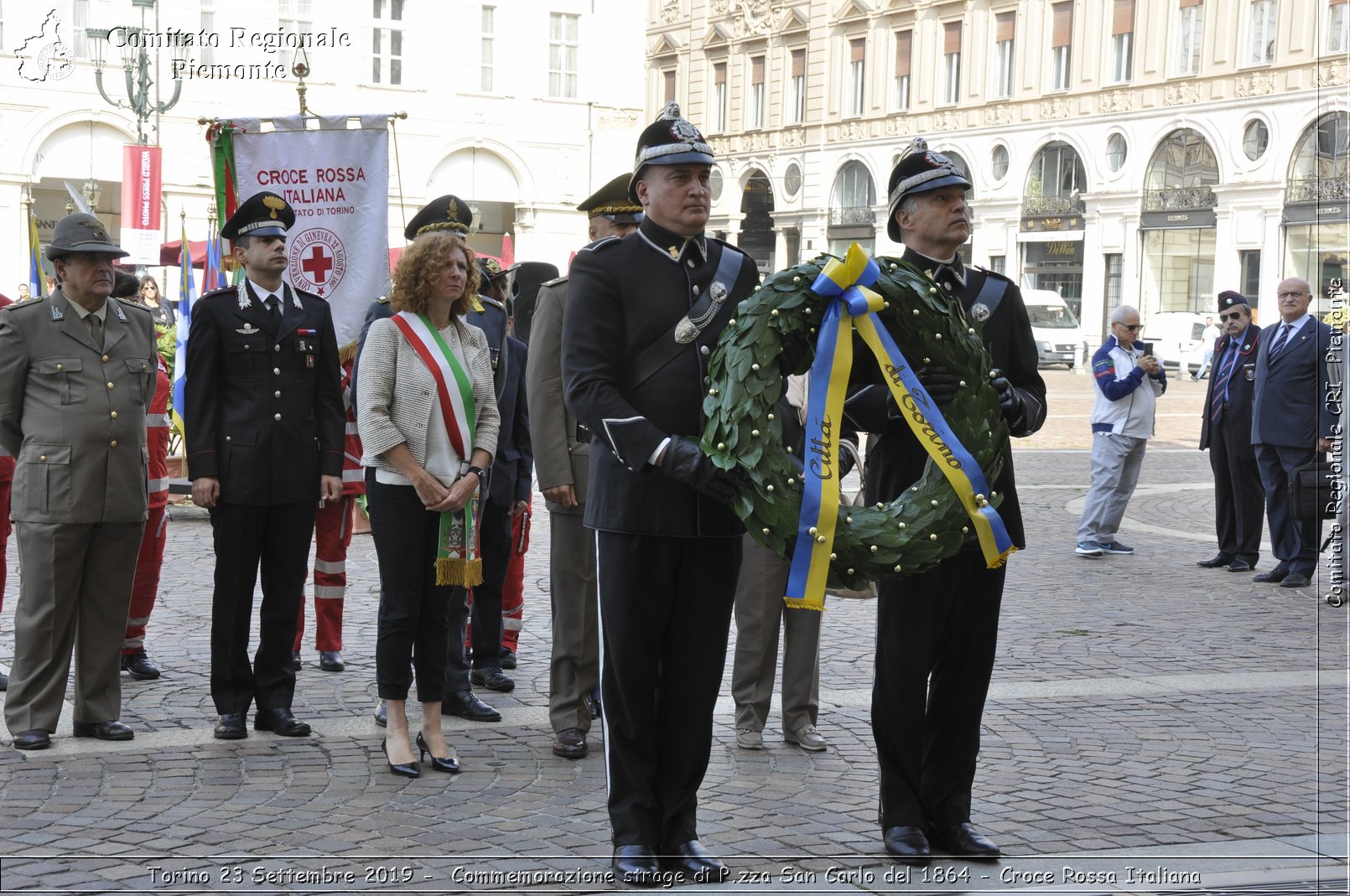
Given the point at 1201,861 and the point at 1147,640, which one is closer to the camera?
the point at 1201,861

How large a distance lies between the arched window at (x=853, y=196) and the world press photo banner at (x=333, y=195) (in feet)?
150

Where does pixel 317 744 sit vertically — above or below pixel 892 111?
below

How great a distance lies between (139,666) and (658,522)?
12.2 ft

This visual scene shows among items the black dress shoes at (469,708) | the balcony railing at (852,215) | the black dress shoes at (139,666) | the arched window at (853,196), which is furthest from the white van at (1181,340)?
the black dress shoes at (139,666)

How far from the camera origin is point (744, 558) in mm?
6285

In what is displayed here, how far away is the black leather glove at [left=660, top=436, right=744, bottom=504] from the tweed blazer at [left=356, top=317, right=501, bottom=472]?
1.72m

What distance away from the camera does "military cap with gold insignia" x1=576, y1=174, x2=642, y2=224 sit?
20.7 feet

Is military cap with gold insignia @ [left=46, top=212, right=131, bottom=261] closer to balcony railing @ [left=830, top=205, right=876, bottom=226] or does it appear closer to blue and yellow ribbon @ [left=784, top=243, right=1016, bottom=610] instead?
blue and yellow ribbon @ [left=784, top=243, right=1016, bottom=610]

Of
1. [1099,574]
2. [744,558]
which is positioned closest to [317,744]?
[744,558]

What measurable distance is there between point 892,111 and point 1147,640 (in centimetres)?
4577

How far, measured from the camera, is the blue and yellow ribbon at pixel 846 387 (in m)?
4.46

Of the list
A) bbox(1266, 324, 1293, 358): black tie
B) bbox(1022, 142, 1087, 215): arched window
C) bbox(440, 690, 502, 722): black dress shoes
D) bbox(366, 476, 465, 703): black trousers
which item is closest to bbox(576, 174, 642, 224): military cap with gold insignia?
bbox(366, 476, 465, 703): black trousers

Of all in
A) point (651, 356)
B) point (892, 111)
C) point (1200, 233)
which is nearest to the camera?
point (651, 356)

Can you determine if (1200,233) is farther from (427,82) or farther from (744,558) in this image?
(744,558)
